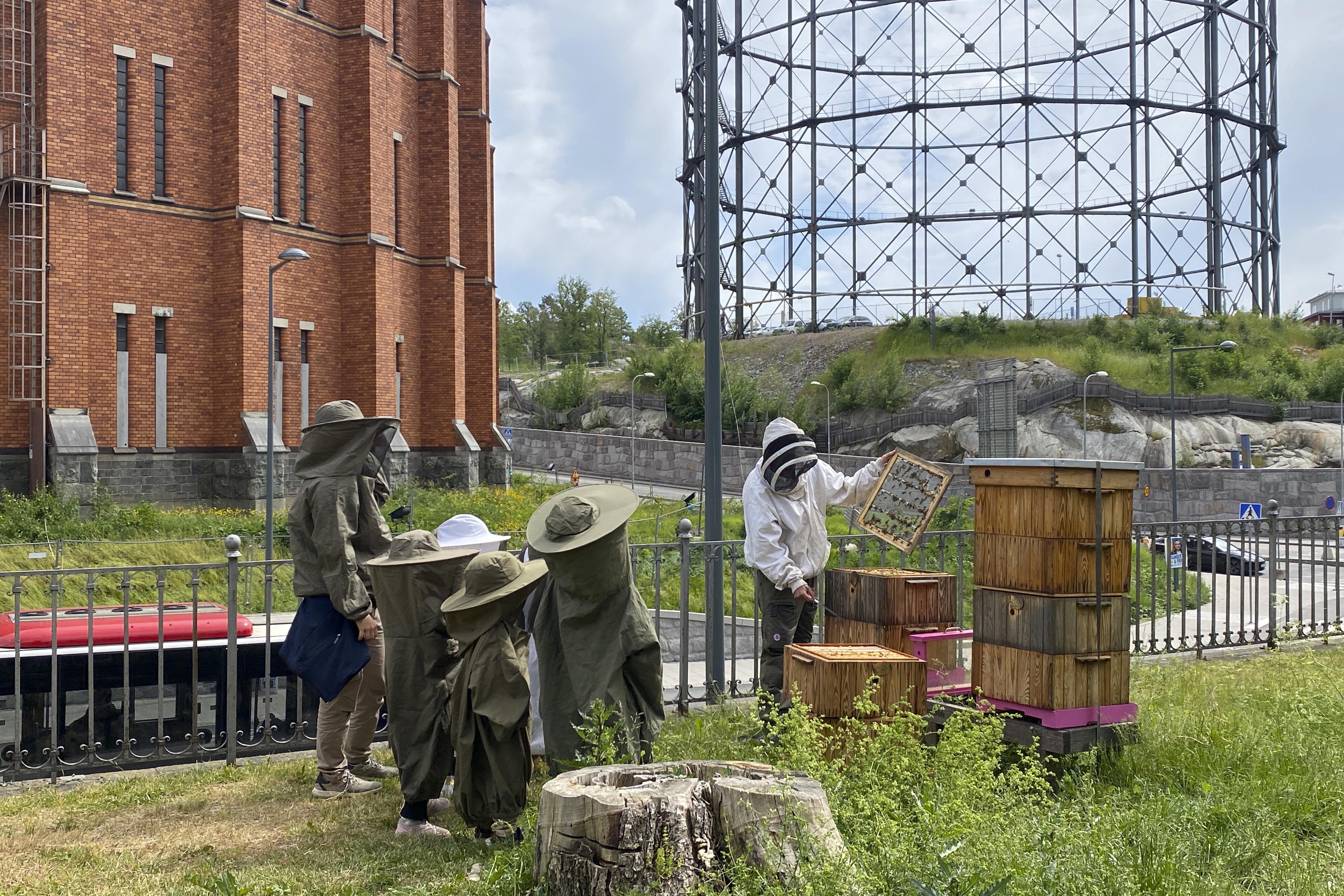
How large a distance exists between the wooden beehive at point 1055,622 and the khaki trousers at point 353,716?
10.8 ft

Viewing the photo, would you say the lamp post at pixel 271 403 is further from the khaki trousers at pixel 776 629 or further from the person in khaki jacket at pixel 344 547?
the khaki trousers at pixel 776 629

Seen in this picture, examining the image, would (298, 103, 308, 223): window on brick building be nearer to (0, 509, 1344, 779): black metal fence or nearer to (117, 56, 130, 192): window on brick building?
(117, 56, 130, 192): window on brick building

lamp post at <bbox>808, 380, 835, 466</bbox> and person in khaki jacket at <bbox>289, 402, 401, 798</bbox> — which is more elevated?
lamp post at <bbox>808, 380, 835, 466</bbox>

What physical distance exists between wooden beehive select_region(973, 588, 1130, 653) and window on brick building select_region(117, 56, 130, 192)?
25924mm

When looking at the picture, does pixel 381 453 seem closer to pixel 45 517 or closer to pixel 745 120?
pixel 45 517

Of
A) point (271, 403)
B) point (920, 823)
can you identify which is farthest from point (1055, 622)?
point (271, 403)

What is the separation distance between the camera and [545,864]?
3838mm

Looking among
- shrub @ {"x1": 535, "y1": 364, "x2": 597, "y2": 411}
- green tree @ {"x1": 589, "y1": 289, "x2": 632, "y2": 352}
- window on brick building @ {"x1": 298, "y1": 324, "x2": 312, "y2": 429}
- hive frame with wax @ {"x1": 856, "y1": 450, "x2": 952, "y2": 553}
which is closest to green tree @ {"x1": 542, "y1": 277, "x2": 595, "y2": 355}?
green tree @ {"x1": 589, "y1": 289, "x2": 632, "y2": 352}

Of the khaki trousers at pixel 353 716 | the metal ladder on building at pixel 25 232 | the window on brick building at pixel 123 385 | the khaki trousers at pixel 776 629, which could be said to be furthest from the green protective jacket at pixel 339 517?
the window on brick building at pixel 123 385

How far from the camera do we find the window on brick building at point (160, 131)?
26.8 meters

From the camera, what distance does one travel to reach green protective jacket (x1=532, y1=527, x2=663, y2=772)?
4883mm

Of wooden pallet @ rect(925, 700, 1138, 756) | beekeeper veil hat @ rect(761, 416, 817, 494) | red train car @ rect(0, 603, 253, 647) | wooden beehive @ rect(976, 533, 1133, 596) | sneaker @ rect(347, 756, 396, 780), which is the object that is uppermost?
beekeeper veil hat @ rect(761, 416, 817, 494)

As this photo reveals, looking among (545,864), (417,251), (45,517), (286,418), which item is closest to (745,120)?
(417,251)

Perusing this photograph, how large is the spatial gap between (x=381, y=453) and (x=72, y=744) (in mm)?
4674
